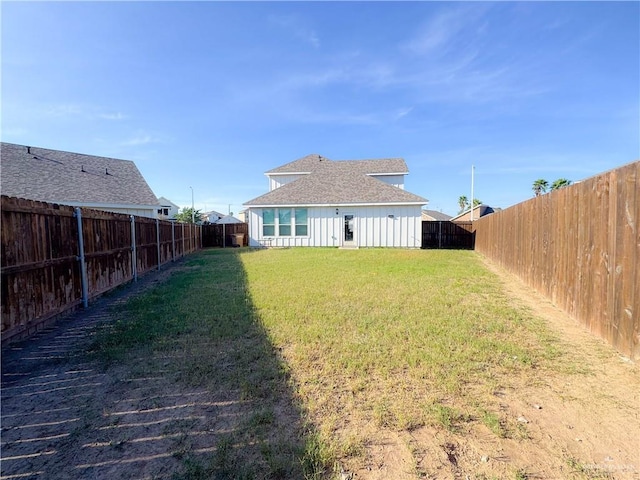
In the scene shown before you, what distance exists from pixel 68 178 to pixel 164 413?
19.6 meters

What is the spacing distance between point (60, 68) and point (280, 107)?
10.9 meters

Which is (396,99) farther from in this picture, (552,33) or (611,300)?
(611,300)

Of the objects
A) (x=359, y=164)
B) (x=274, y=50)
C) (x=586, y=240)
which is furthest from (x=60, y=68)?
(x=359, y=164)

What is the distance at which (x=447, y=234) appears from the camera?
19.7m

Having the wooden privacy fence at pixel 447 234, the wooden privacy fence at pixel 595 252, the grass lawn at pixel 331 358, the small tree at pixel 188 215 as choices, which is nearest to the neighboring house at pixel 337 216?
the wooden privacy fence at pixel 447 234

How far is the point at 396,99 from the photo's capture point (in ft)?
57.6

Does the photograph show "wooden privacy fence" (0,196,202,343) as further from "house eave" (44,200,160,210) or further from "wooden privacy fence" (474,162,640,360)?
"house eave" (44,200,160,210)

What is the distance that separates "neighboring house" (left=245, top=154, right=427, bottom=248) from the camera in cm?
1772

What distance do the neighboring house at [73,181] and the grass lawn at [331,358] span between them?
12737mm

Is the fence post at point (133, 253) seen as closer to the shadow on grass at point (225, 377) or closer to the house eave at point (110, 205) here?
the shadow on grass at point (225, 377)

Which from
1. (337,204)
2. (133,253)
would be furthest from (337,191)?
(133,253)

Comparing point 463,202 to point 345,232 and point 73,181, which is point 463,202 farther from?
point 73,181

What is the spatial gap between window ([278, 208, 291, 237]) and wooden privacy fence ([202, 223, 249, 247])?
4215 mm

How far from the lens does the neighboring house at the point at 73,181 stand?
1474cm
